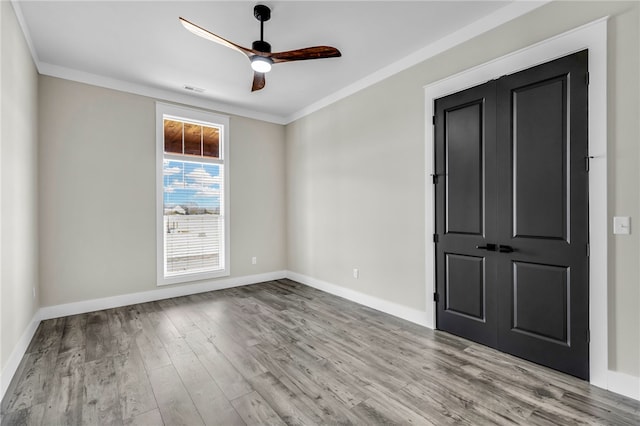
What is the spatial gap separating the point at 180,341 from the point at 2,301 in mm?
1402

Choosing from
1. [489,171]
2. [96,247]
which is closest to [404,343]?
[489,171]

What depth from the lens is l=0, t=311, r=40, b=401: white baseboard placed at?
2166 mm

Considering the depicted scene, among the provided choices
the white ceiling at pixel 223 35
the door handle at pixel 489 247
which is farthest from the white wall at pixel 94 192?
the door handle at pixel 489 247

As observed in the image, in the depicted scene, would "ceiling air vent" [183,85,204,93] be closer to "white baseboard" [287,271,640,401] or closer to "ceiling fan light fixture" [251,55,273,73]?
"ceiling fan light fixture" [251,55,273,73]

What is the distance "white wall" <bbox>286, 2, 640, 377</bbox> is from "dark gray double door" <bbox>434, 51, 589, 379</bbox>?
20cm

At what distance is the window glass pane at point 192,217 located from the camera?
15.1ft

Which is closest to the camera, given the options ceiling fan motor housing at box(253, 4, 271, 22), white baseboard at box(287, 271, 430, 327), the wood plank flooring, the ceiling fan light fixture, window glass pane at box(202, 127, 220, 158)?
the wood plank flooring

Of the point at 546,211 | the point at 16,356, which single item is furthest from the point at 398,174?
the point at 16,356

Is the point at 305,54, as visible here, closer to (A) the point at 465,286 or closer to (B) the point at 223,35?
(B) the point at 223,35

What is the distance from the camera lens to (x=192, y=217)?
4.79 metres

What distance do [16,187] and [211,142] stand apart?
8.91ft

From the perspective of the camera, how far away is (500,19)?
106 inches

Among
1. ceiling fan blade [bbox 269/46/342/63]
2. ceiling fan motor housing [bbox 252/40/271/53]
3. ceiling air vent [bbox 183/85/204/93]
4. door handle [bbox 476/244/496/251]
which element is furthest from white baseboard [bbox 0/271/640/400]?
ceiling fan motor housing [bbox 252/40/271/53]

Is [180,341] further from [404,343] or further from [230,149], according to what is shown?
[230,149]
